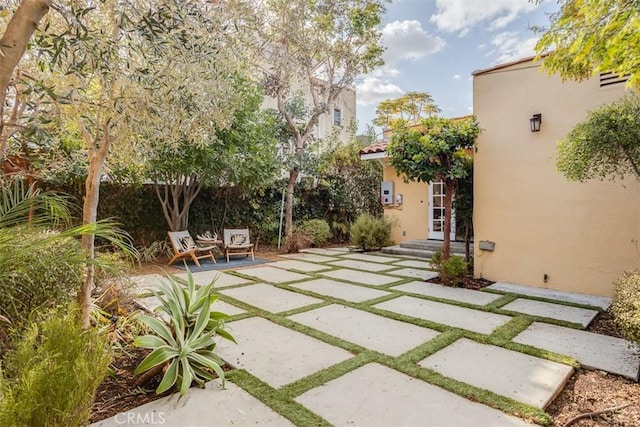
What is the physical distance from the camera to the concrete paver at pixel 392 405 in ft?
7.22

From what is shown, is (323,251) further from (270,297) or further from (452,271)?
(270,297)

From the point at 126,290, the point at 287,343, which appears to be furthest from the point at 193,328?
the point at 126,290

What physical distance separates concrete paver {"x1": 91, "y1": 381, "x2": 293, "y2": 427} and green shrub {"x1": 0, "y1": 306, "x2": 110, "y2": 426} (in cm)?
67

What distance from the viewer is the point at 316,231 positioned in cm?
1108

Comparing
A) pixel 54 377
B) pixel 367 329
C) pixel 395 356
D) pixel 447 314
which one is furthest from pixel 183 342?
pixel 447 314

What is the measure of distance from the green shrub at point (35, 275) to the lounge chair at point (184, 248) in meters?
5.23

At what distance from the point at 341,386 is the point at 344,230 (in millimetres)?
9589

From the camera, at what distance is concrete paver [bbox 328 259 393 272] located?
25.2 feet

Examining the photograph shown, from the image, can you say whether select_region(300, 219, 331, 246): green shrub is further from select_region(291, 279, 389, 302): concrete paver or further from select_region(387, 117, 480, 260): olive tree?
select_region(387, 117, 480, 260): olive tree

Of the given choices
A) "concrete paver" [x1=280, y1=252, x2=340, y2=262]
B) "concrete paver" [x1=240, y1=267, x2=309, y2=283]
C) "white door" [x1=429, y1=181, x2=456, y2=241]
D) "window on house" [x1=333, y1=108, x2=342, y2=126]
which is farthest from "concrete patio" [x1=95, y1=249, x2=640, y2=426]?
"window on house" [x1=333, y1=108, x2=342, y2=126]

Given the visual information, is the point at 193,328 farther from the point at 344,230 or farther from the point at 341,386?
the point at 344,230

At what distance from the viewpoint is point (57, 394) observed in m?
1.48

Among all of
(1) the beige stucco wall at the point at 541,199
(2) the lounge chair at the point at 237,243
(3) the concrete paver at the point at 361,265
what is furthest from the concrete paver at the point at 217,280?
(1) the beige stucco wall at the point at 541,199

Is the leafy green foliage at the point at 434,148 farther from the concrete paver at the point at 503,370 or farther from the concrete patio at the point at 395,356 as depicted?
the concrete paver at the point at 503,370
